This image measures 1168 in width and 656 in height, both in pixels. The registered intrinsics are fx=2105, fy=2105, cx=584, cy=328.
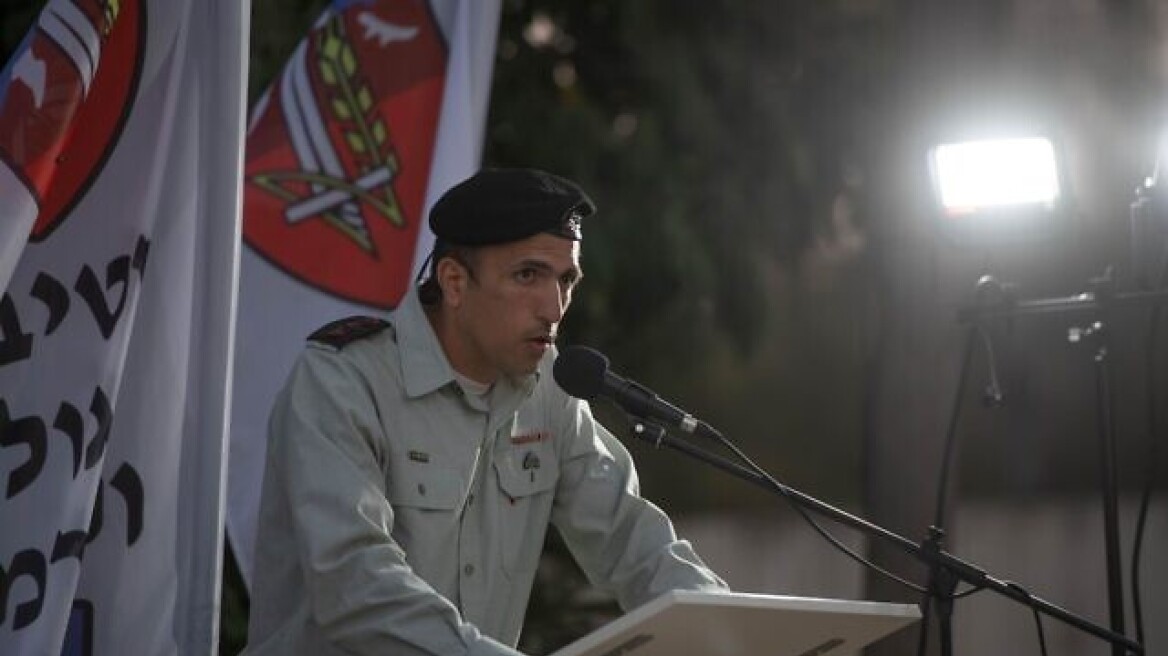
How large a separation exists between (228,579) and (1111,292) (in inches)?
118

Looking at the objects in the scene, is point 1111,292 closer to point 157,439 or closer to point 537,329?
point 537,329

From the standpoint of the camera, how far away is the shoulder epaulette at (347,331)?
138 inches

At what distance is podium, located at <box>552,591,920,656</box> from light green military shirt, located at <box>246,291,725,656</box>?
0.27 m

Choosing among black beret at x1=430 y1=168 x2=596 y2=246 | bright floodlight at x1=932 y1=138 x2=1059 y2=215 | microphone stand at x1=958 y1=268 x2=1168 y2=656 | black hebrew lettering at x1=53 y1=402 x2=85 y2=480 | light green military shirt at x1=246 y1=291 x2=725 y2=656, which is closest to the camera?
light green military shirt at x1=246 y1=291 x2=725 y2=656

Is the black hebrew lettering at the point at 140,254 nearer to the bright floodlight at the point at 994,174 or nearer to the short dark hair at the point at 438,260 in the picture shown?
the short dark hair at the point at 438,260

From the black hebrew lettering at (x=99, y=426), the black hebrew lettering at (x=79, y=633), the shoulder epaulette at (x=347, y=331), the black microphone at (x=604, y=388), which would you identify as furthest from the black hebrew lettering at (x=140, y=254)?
the black microphone at (x=604, y=388)

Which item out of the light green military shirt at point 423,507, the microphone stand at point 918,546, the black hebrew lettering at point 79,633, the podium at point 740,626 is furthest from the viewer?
the black hebrew lettering at point 79,633

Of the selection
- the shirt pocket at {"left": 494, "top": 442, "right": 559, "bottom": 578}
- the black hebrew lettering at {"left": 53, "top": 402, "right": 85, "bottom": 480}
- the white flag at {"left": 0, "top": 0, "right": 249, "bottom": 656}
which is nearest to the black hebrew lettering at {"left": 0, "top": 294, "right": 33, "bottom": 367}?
the white flag at {"left": 0, "top": 0, "right": 249, "bottom": 656}

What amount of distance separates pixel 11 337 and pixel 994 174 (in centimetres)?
232

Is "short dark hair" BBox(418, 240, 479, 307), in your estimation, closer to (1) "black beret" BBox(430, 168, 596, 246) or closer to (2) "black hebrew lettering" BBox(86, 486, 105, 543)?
(1) "black beret" BBox(430, 168, 596, 246)

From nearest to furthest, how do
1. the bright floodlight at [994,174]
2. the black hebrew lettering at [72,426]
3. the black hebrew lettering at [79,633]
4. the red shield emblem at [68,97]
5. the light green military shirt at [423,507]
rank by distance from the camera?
the light green military shirt at [423,507]
the red shield emblem at [68,97]
the black hebrew lettering at [72,426]
the black hebrew lettering at [79,633]
the bright floodlight at [994,174]

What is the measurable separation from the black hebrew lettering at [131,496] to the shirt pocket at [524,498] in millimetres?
743

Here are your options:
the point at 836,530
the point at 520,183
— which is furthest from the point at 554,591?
the point at 520,183

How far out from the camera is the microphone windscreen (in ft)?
10.7
